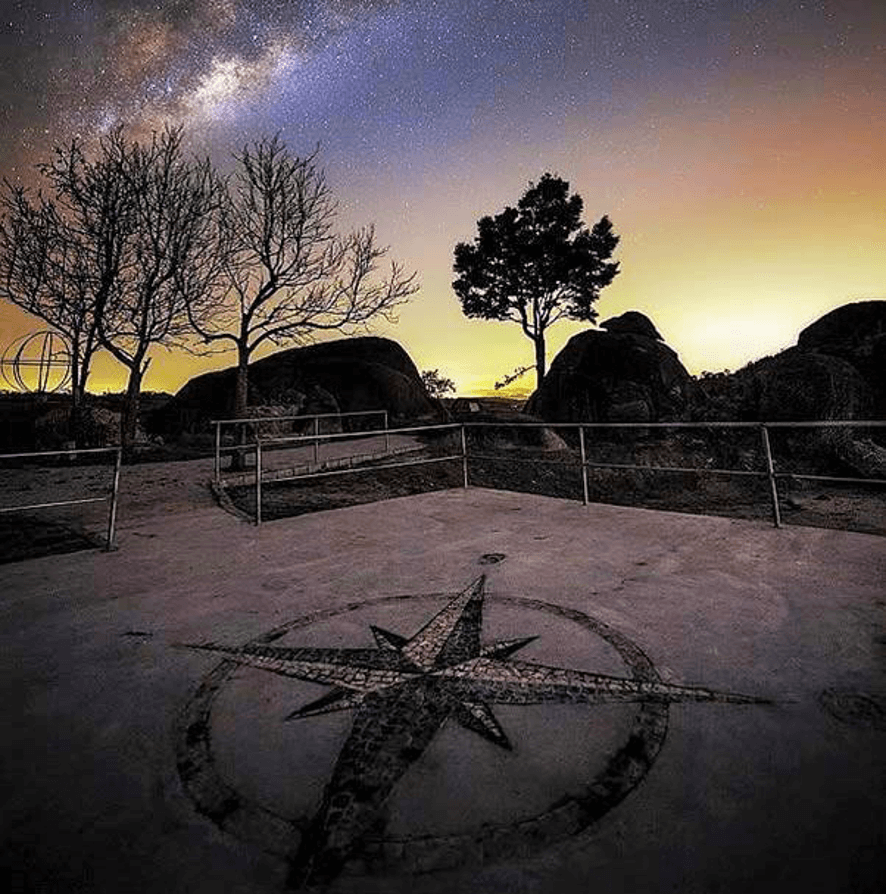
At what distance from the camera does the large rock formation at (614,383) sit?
758 inches

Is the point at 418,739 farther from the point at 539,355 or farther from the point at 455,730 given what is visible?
the point at 539,355

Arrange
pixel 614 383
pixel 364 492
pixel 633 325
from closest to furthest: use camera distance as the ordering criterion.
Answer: pixel 364 492 → pixel 614 383 → pixel 633 325

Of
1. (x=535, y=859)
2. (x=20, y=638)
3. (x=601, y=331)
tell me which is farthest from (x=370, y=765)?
(x=601, y=331)

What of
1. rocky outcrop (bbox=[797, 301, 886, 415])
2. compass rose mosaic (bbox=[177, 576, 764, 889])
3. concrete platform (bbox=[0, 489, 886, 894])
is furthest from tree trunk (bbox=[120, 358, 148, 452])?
rocky outcrop (bbox=[797, 301, 886, 415])

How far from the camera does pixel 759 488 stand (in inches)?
450

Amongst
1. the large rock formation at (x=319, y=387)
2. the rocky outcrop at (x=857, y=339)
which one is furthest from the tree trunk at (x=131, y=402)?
the rocky outcrop at (x=857, y=339)

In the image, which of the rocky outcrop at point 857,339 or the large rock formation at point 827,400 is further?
the rocky outcrop at point 857,339

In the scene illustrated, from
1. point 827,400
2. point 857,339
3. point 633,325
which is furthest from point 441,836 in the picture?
point 633,325

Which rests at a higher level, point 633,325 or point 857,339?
point 633,325

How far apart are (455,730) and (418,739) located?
14 cm

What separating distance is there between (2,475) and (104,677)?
35.4 ft

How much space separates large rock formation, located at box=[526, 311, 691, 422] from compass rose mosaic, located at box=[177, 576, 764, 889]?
1740 centimetres

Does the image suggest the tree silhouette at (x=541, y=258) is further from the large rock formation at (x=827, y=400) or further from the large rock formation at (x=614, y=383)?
Result: the large rock formation at (x=827, y=400)

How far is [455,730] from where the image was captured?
1.75 metres
